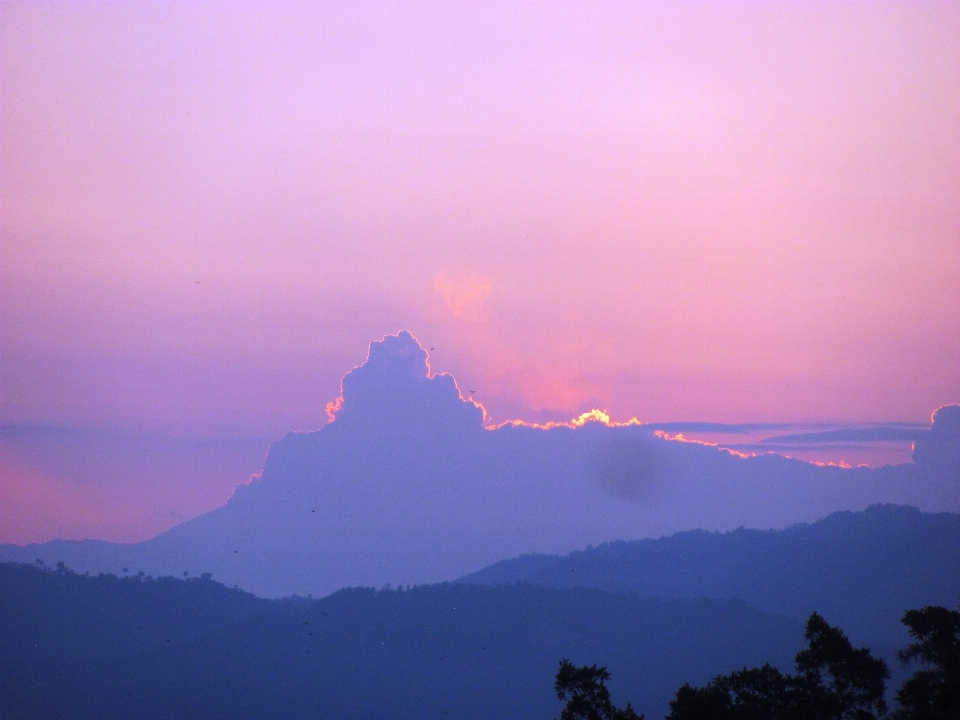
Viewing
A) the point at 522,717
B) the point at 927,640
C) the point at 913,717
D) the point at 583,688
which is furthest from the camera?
the point at 522,717

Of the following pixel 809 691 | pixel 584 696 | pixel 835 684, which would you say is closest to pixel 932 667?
pixel 835 684

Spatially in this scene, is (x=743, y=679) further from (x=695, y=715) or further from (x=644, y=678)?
(x=644, y=678)

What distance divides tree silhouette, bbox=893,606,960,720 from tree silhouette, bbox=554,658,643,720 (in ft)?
38.7

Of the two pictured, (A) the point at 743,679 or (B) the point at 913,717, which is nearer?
(B) the point at 913,717

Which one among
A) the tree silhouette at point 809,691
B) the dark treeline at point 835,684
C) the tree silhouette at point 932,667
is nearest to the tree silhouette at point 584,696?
the dark treeline at point 835,684

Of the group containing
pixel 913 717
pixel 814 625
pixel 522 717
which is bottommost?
pixel 522 717

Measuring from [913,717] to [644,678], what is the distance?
167185 millimetres

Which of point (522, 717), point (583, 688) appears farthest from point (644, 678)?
point (583, 688)

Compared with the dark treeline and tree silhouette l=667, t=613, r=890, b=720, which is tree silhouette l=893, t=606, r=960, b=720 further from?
tree silhouette l=667, t=613, r=890, b=720

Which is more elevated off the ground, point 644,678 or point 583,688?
point 583,688

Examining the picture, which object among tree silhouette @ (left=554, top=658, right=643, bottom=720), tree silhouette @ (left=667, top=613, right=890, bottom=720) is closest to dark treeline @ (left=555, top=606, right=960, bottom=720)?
tree silhouette @ (left=667, top=613, right=890, bottom=720)

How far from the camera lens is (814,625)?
150ft

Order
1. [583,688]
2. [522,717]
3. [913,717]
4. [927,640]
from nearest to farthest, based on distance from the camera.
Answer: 1. [913,717]
2. [927,640]
3. [583,688]
4. [522,717]

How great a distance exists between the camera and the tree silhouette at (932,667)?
39.8 metres
